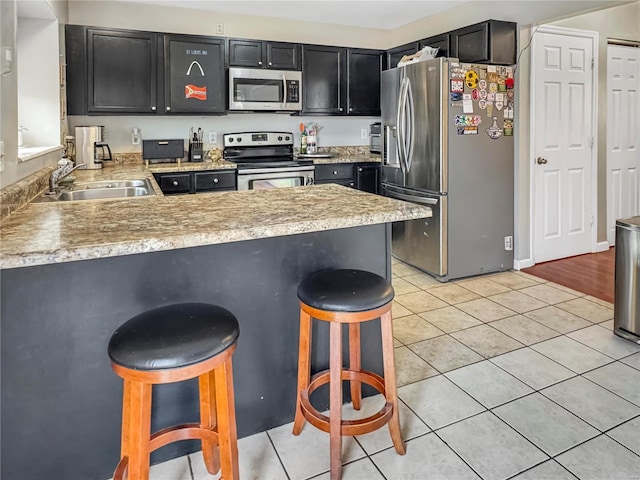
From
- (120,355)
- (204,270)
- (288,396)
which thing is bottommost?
(288,396)

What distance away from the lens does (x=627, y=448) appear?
1807 millimetres

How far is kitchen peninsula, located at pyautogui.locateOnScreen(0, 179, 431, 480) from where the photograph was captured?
145cm

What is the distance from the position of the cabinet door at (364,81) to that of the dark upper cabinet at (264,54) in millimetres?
652

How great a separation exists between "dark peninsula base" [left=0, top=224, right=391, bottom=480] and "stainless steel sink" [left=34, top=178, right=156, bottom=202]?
1.32 m

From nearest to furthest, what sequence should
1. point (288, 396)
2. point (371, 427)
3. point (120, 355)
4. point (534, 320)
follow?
point (120, 355) → point (371, 427) → point (288, 396) → point (534, 320)

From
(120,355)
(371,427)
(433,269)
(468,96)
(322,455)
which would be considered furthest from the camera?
(433,269)

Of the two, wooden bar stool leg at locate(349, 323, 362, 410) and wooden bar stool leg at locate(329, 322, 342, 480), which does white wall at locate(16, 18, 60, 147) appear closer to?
wooden bar stool leg at locate(349, 323, 362, 410)

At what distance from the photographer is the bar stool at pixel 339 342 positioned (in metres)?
1.59

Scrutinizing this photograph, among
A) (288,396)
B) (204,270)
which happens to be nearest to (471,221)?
(288,396)

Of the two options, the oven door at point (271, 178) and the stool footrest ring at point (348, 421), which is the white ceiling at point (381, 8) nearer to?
the oven door at point (271, 178)

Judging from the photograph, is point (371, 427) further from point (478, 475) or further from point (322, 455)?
point (478, 475)

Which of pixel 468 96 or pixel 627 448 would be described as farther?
pixel 468 96

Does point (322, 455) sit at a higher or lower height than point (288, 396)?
lower

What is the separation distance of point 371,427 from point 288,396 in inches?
16.6
